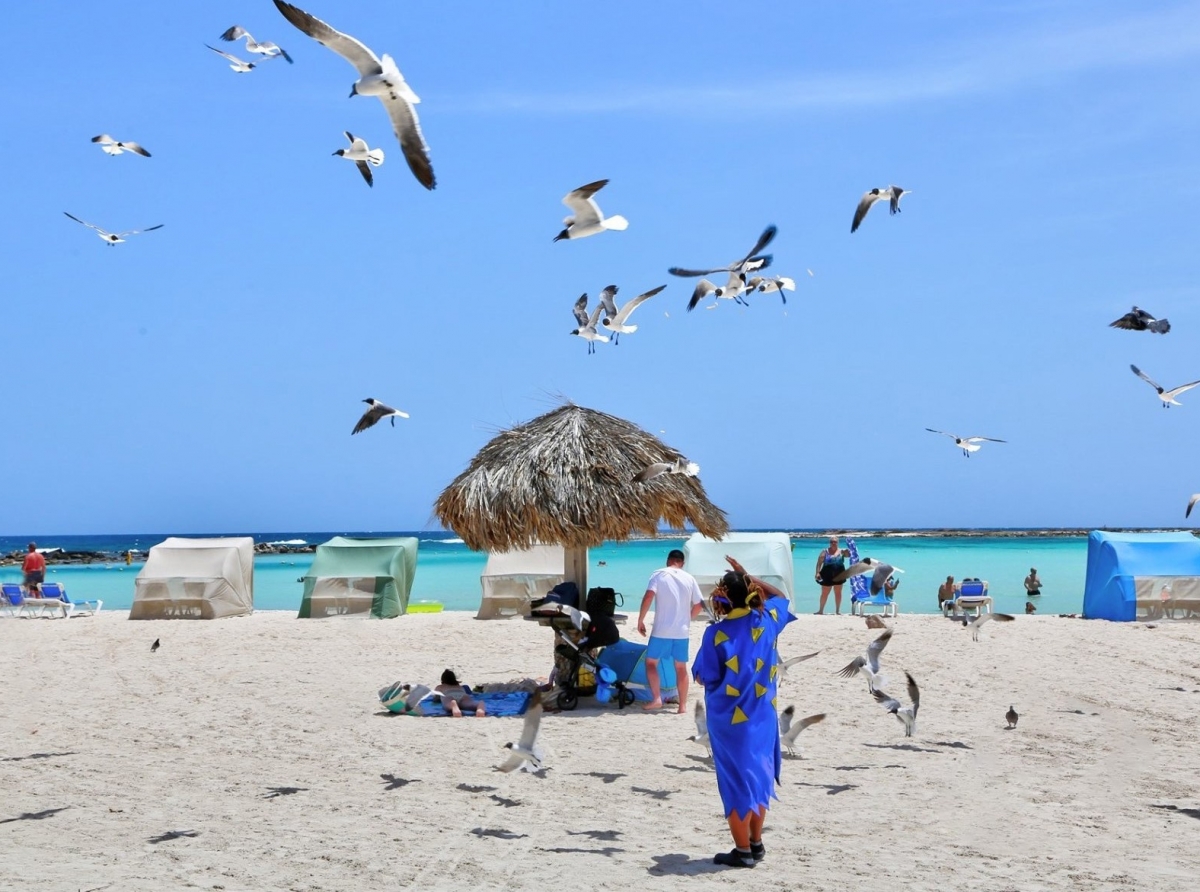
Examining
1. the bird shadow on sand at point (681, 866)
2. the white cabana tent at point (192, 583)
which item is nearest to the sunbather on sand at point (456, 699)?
the bird shadow on sand at point (681, 866)

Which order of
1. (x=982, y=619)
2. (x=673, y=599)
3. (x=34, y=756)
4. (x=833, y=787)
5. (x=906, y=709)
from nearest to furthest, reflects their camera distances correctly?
(x=833, y=787), (x=34, y=756), (x=906, y=709), (x=673, y=599), (x=982, y=619)

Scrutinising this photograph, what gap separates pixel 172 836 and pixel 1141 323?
1121cm

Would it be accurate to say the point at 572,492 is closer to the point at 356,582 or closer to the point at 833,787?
the point at 833,787

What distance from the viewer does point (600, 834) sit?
6.62 meters

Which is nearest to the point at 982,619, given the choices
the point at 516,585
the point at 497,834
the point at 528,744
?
the point at 528,744

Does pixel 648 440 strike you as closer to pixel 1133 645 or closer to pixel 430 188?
pixel 430 188

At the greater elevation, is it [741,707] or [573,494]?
[573,494]

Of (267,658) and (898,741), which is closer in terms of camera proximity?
(898,741)

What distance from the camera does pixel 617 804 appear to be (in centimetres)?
736

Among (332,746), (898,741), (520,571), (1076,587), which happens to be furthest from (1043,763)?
(1076,587)

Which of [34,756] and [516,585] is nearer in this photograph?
[34,756]

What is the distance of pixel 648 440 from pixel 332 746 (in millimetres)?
4192

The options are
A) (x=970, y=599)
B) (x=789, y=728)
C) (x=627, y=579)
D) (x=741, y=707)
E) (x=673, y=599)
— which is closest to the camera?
(x=741, y=707)

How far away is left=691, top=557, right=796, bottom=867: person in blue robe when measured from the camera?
581 cm
